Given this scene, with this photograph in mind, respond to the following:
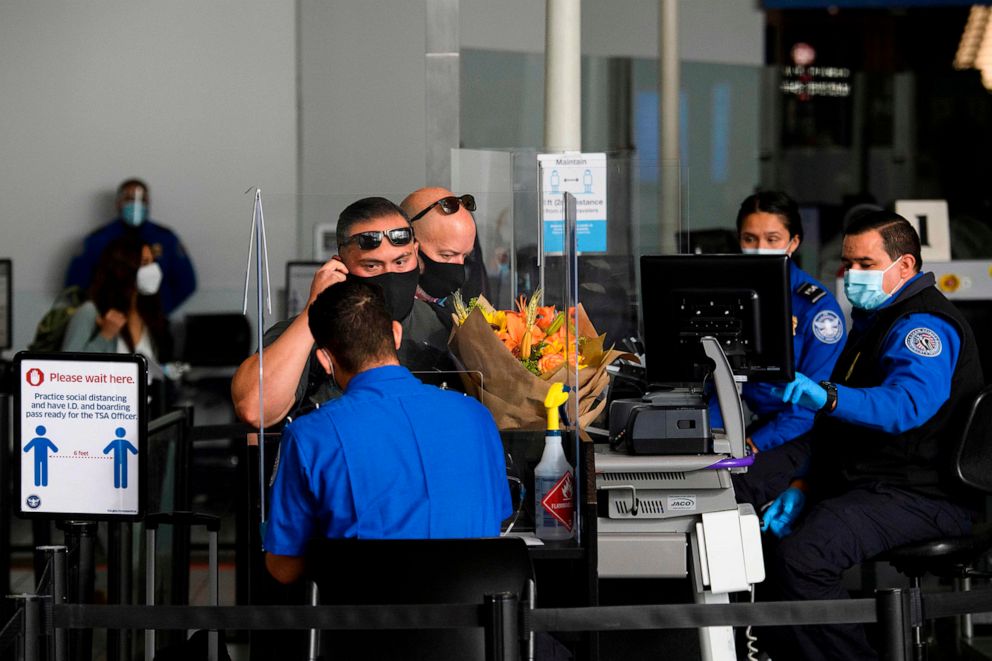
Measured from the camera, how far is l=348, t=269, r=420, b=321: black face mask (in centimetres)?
316

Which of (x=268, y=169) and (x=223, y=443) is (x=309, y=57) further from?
(x=223, y=443)

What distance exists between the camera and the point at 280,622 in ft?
8.09

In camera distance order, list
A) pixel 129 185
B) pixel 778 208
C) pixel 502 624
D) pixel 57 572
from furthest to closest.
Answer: pixel 129 185
pixel 778 208
pixel 57 572
pixel 502 624

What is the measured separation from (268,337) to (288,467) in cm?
65

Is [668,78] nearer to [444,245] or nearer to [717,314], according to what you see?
[717,314]

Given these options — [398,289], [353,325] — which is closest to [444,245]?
[398,289]

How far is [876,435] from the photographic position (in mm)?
3771

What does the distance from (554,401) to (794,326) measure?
1.33m

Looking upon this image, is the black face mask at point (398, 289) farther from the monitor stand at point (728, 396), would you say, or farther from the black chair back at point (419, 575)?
the black chair back at point (419, 575)

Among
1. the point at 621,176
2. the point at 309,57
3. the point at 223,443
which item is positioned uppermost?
the point at 309,57

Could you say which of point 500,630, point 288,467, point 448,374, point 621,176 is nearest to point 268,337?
point 448,374

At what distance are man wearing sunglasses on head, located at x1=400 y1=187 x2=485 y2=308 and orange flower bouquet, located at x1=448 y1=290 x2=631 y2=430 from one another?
0.17ft

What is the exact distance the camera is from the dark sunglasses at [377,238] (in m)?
3.18

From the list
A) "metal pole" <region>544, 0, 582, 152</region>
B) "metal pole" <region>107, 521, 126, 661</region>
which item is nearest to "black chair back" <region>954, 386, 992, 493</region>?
"metal pole" <region>544, 0, 582, 152</region>
